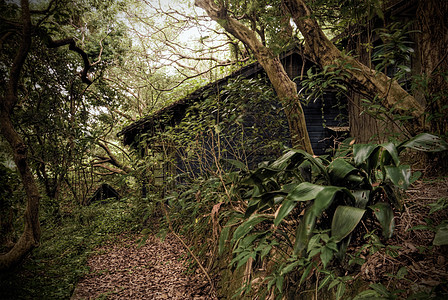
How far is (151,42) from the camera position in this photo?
38.3 ft

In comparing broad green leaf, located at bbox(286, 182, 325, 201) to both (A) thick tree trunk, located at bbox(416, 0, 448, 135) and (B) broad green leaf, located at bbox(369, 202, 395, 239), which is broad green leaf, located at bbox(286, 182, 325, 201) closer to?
(B) broad green leaf, located at bbox(369, 202, 395, 239)

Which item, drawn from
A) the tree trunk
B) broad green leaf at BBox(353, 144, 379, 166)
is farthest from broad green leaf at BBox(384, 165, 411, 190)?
the tree trunk

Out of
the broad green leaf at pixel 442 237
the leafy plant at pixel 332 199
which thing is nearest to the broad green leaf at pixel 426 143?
the leafy plant at pixel 332 199

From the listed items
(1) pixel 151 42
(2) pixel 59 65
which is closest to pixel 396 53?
(2) pixel 59 65

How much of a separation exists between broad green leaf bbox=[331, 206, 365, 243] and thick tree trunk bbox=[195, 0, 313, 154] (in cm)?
281

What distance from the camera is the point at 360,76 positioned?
301cm

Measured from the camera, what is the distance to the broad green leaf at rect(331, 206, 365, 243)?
1253 mm

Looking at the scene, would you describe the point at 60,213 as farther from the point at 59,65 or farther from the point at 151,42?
the point at 151,42

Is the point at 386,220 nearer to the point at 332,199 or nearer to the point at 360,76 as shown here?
the point at 332,199

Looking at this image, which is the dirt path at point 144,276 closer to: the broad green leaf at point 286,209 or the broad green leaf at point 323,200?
the broad green leaf at point 286,209

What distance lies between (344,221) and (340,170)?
14.2 inches

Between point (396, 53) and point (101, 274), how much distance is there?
530 centimetres

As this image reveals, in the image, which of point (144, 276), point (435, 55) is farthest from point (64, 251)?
point (435, 55)

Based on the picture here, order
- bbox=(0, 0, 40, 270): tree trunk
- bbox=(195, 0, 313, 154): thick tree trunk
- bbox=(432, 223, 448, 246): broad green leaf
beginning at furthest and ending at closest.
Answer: bbox=(195, 0, 313, 154): thick tree trunk, bbox=(0, 0, 40, 270): tree trunk, bbox=(432, 223, 448, 246): broad green leaf
